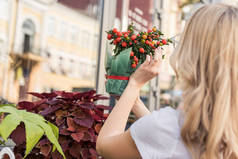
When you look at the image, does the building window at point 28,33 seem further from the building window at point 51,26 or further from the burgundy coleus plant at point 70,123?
the burgundy coleus plant at point 70,123

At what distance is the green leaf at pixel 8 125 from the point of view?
1.01 metres

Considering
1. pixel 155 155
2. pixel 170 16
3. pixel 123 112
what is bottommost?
pixel 155 155

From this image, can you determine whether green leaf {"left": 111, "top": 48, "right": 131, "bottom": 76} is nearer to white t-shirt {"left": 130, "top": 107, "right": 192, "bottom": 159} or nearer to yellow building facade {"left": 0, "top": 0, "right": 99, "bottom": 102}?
white t-shirt {"left": 130, "top": 107, "right": 192, "bottom": 159}

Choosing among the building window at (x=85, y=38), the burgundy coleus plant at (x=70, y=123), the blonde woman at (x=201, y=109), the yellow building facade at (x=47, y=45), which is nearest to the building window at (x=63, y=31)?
the yellow building facade at (x=47, y=45)

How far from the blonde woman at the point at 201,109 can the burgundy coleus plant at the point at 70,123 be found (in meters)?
0.63

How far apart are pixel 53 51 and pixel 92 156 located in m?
2.38

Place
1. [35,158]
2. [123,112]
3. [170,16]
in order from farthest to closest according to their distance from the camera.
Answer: [170,16] → [35,158] → [123,112]

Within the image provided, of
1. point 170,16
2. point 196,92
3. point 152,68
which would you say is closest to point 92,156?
point 152,68

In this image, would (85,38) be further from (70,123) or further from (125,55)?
(125,55)

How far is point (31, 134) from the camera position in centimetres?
109

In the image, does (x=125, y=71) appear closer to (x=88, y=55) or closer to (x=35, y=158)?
(x=35, y=158)

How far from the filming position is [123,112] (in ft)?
3.52

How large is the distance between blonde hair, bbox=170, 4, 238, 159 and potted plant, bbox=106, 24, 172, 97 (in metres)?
0.36

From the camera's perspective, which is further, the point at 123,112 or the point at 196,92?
the point at 123,112
